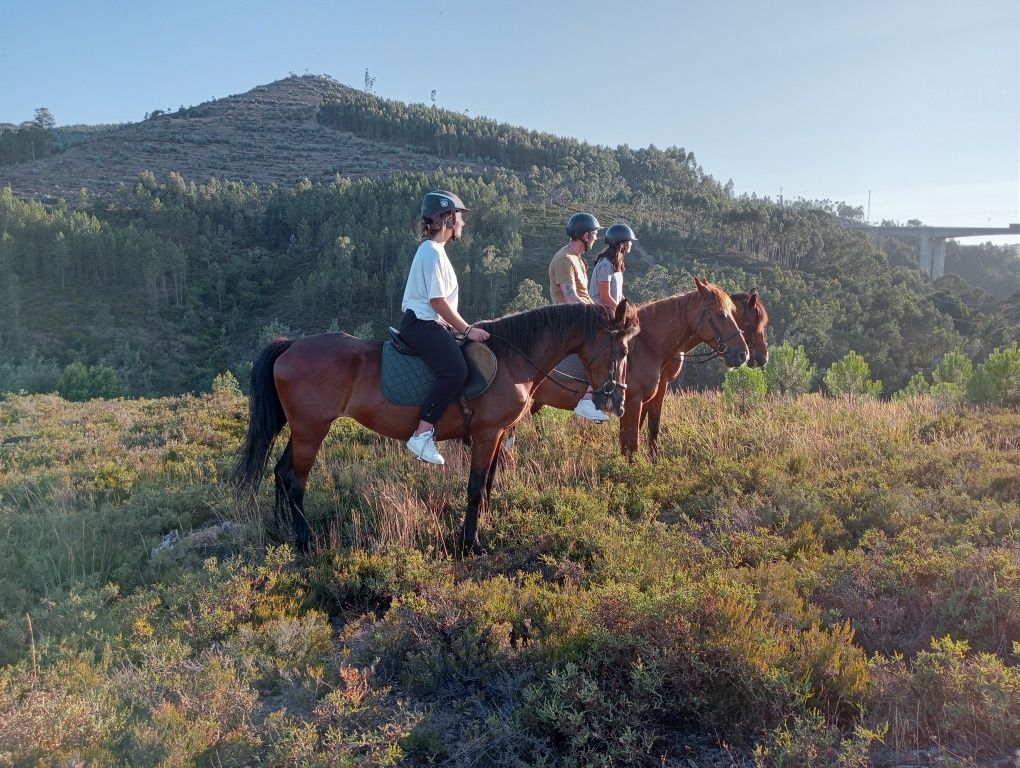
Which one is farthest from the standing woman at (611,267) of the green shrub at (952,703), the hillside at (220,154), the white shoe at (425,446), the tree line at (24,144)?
the tree line at (24,144)

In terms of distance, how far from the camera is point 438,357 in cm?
472

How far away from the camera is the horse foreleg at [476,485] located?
491 centimetres

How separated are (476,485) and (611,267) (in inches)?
131

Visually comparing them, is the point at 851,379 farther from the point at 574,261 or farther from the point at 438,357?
the point at 438,357

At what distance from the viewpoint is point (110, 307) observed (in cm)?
6331

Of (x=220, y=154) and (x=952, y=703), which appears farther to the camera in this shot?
(x=220, y=154)

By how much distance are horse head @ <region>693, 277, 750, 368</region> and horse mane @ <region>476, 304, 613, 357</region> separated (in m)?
2.02

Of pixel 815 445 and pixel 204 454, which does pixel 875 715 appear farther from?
pixel 204 454

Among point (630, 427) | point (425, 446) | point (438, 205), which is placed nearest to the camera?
point (438, 205)

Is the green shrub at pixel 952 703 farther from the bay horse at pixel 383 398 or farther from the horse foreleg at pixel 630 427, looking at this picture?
the horse foreleg at pixel 630 427

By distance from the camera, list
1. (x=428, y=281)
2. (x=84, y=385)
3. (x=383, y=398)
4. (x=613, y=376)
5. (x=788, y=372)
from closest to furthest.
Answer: (x=428, y=281)
(x=383, y=398)
(x=613, y=376)
(x=788, y=372)
(x=84, y=385)

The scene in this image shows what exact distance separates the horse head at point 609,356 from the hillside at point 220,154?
10984 cm

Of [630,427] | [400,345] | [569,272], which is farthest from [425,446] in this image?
[569,272]

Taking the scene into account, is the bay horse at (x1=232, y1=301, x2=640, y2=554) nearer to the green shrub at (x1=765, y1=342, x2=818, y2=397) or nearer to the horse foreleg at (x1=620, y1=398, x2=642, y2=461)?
the horse foreleg at (x1=620, y1=398, x2=642, y2=461)
